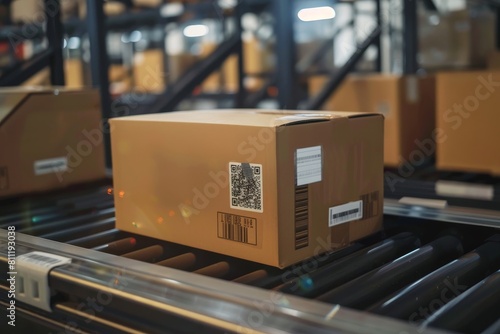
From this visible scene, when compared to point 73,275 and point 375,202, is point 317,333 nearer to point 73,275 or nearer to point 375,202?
point 73,275

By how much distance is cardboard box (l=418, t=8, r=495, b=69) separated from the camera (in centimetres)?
363

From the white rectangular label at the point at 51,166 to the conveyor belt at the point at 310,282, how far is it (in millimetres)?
385

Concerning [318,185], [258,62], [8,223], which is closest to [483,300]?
[318,185]

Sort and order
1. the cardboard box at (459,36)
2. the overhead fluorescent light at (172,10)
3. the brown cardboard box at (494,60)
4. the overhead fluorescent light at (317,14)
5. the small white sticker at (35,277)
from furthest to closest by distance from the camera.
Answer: the overhead fluorescent light at (317,14)
the overhead fluorescent light at (172,10)
the cardboard box at (459,36)
the brown cardboard box at (494,60)
the small white sticker at (35,277)

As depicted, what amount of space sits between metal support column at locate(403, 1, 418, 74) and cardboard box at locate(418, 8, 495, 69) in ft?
→ 0.77

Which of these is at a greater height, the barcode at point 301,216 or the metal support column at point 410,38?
the metal support column at point 410,38

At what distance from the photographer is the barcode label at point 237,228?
3.81ft

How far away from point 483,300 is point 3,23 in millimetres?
4051

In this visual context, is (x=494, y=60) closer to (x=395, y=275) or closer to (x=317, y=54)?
(x=317, y=54)

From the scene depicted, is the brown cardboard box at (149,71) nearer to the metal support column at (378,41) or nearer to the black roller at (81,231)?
the metal support column at (378,41)

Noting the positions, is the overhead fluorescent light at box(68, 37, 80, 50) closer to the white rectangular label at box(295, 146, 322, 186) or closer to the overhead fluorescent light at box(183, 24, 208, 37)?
the overhead fluorescent light at box(183, 24, 208, 37)

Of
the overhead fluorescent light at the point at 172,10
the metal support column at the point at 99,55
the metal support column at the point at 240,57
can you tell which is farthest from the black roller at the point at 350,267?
the overhead fluorescent light at the point at 172,10

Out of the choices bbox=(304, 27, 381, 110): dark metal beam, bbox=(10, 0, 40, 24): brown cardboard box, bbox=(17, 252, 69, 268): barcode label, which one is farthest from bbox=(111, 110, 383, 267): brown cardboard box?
bbox=(304, 27, 381, 110): dark metal beam

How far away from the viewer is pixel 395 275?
116 cm
